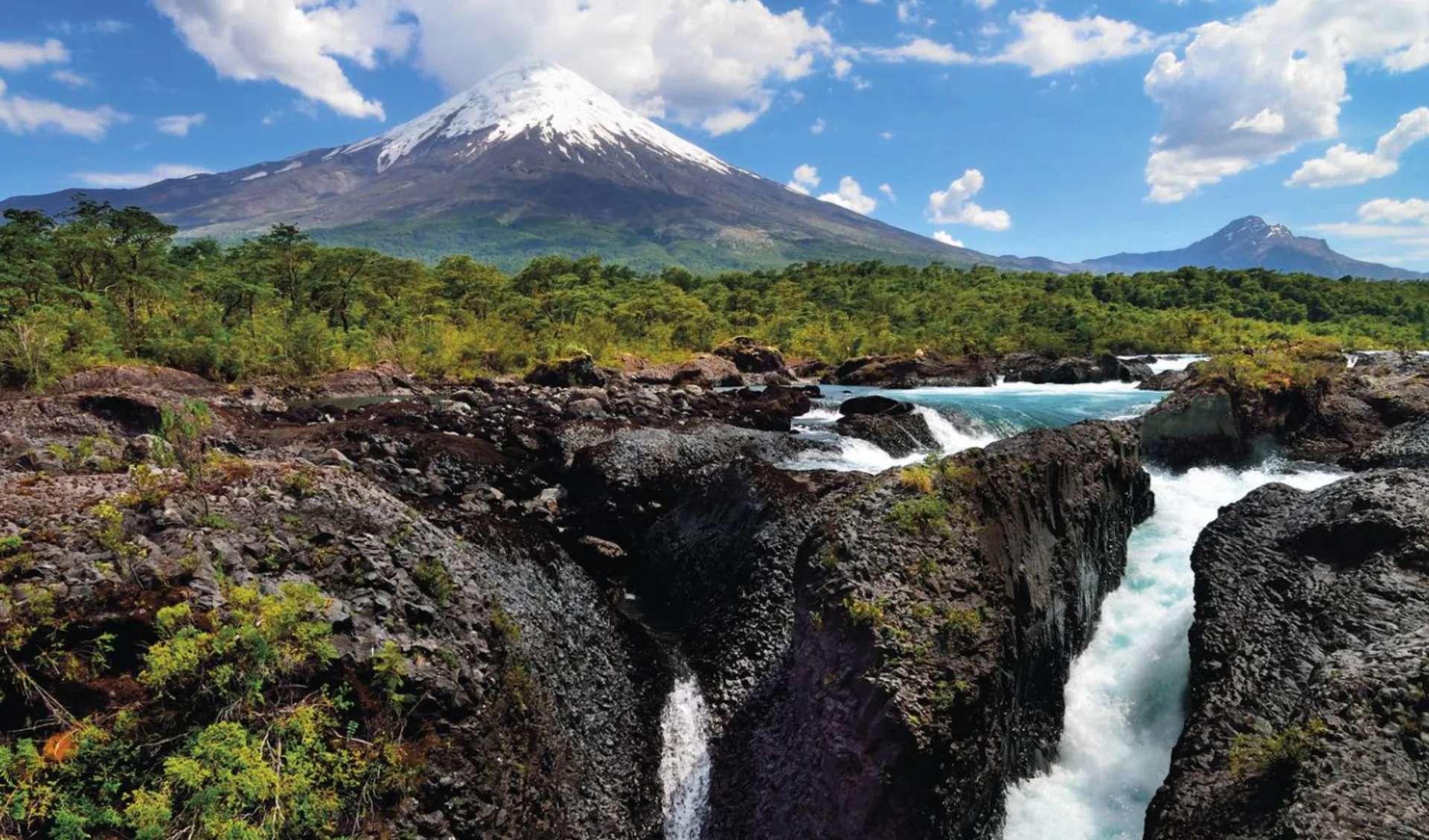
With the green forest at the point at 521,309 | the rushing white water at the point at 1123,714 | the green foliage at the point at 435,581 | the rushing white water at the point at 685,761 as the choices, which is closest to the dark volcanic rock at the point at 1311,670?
the rushing white water at the point at 1123,714

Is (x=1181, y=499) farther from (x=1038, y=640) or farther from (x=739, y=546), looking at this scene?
(x=739, y=546)

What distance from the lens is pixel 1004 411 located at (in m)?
26.0

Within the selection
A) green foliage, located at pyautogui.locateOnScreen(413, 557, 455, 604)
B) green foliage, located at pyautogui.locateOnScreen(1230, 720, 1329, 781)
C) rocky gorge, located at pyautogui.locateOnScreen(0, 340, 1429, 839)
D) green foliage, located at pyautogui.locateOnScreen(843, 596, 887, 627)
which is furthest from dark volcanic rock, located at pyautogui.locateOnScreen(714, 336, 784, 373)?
green foliage, located at pyautogui.locateOnScreen(1230, 720, 1329, 781)

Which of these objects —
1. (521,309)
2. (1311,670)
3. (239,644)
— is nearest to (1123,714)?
(1311,670)

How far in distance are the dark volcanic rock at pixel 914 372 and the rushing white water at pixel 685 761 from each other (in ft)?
118

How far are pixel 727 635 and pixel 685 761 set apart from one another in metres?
1.71

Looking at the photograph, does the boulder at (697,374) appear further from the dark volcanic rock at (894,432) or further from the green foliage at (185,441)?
the green foliage at (185,441)

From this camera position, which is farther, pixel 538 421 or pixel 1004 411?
pixel 1004 411

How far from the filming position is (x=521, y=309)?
55.2 meters

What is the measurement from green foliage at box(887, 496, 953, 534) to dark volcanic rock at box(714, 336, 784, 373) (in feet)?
123

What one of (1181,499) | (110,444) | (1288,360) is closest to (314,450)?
(110,444)

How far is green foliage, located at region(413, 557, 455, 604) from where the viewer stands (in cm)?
682

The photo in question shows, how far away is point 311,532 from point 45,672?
222 cm

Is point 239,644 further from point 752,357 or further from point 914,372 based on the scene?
point 752,357
